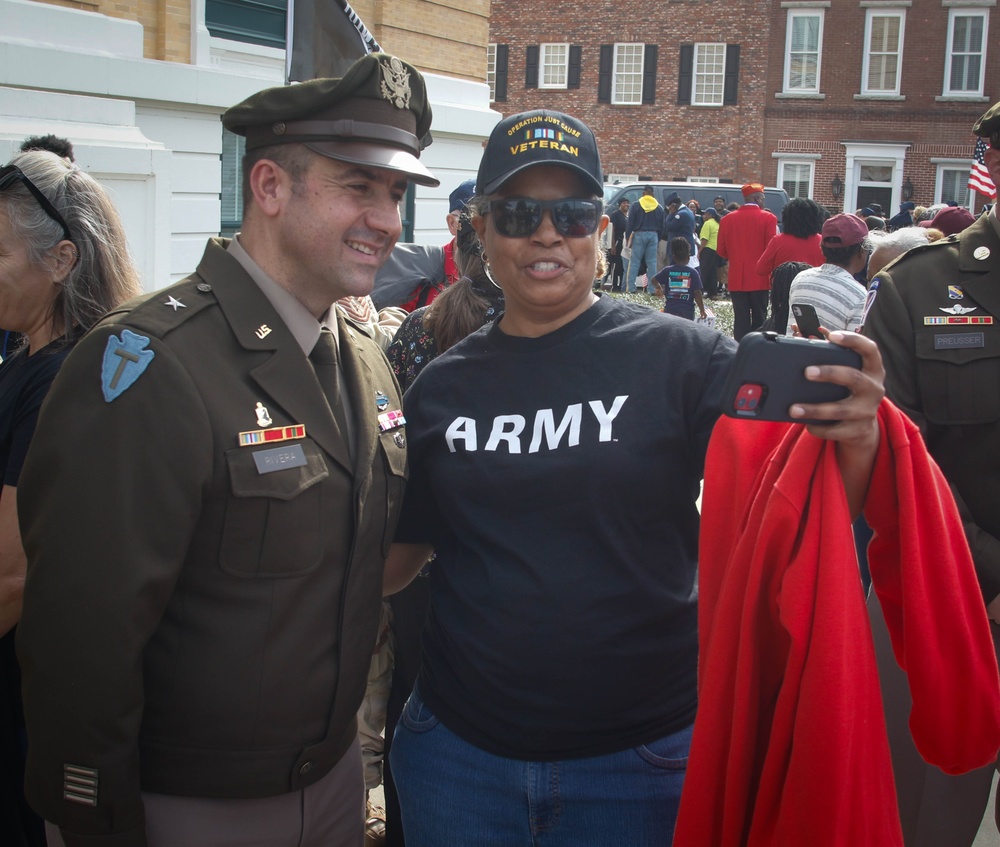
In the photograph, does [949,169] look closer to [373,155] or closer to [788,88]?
[788,88]

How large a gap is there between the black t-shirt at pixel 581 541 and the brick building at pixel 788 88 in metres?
35.1

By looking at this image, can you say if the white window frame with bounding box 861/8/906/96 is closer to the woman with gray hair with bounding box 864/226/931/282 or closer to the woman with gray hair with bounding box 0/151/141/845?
the woman with gray hair with bounding box 864/226/931/282

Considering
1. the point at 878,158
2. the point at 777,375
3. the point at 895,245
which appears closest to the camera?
the point at 777,375

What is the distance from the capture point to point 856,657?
1698 mm

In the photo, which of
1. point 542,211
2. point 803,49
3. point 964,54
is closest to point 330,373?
point 542,211

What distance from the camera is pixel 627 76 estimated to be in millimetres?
36844

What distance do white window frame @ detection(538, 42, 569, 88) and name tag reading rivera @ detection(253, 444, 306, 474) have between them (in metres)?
37.8

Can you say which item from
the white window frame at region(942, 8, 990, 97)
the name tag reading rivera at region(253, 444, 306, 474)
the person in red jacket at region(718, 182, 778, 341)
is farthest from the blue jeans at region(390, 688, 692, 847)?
the white window frame at region(942, 8, 990, 97)

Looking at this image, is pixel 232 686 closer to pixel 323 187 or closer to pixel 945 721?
pixel 323 187

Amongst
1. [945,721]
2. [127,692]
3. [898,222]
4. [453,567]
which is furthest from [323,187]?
[898,222]

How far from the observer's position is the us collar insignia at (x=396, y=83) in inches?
84.7

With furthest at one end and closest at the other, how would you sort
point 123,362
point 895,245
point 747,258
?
point 747,258 → point 895,245 → point 123,362

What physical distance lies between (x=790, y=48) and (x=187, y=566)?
37.1 meters

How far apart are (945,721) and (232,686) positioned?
1.29 metres
